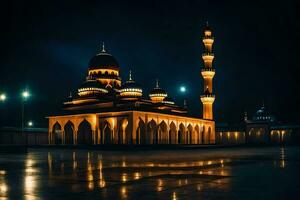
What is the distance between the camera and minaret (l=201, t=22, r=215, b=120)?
63.5 meters

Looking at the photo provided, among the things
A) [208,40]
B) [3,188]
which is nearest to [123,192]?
[3,188]

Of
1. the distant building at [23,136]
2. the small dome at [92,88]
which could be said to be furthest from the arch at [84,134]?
the distant building at [23,136]

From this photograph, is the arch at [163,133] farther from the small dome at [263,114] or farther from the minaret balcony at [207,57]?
the small dome at [263,114]

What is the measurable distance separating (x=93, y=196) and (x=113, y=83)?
5222 centimetres

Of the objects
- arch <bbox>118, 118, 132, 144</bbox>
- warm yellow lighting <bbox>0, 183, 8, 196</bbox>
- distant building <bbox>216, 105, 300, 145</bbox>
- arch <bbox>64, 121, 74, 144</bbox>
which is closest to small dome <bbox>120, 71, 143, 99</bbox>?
arch <bbox>118, 118, 132, 144</bbox>

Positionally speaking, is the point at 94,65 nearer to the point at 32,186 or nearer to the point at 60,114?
the point at 60,114

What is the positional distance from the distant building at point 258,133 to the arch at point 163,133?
2837 centimetres

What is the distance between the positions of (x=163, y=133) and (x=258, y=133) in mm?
33249

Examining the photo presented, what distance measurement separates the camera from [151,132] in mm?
50969

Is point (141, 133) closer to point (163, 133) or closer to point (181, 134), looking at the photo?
point (163, 133)

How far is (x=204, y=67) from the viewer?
Result: 64.1 metres

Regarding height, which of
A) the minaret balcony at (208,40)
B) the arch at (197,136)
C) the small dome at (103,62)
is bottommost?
the arch at (197,136)

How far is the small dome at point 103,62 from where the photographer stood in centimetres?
5991

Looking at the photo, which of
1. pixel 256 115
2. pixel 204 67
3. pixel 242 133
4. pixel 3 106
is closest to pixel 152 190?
Result: pixel 204 67
